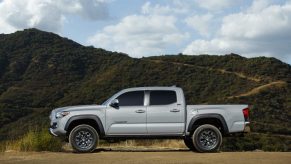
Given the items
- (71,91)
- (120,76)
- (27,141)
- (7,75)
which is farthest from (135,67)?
(27,141)

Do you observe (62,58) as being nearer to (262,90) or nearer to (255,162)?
(262,90)

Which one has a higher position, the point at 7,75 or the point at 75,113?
the point at 7,75

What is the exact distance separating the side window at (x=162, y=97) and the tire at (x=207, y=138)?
3.58 feet

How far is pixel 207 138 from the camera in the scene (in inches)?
554

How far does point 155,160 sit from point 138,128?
6.34ft

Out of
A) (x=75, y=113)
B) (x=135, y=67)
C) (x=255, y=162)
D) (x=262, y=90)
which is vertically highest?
(x=135, y=67)

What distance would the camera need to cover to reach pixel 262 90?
58969 millimetres

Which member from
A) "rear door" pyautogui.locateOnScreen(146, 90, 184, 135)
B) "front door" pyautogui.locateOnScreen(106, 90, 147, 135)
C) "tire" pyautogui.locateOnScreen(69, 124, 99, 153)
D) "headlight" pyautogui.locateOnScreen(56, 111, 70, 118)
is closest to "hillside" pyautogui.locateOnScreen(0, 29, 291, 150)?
"rear door" pyautogui.locateOnScreen(146, 90, 184, 135)

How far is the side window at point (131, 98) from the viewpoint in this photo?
46.1 ft

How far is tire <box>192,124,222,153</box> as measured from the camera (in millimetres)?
13930

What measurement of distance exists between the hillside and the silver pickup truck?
26.9 metres

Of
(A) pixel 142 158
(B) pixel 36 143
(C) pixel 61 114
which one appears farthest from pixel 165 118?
(B) pixel 36 143

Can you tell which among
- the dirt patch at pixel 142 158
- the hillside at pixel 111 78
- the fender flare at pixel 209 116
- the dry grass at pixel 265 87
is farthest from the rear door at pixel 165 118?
the dry grass at pixel 265 87

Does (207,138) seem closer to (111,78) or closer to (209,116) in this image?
(209,116)
